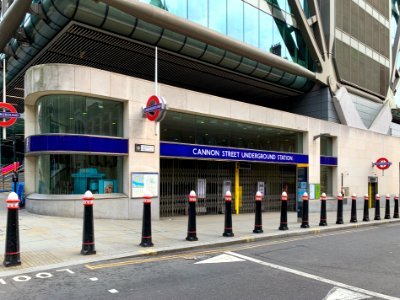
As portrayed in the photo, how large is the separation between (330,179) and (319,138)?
325cm

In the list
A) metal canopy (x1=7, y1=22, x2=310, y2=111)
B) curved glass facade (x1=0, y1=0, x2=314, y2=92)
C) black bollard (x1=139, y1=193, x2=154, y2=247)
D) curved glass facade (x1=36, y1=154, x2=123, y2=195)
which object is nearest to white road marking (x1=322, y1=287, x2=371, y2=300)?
black bollard (x1=139, y1=193, x2=154, y2=247)

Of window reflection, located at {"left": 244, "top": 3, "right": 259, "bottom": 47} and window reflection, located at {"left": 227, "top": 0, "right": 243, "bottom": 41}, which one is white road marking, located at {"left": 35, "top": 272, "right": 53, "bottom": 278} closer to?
window reflection, located at {"left": 227, "top": 0, "right": 243, "bottom": 41}

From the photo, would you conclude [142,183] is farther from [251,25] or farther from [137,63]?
[251,25]

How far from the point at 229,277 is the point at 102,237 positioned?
4.37m

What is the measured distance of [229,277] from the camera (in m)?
6.40

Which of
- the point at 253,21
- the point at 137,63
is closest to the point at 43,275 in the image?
the point at 137,63

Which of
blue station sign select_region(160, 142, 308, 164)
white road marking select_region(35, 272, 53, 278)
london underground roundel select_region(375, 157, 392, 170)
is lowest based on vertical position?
white road marking select_region(35, 272, 53, 278)

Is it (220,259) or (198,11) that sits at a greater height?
(198,11)

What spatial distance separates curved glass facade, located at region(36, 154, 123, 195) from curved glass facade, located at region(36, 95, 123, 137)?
924mm

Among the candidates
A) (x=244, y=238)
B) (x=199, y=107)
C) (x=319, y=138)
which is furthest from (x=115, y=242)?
(x=319, y=138)

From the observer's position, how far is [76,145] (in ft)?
41.7

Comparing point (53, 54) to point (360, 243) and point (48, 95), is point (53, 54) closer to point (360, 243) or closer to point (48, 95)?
point (48, 95)

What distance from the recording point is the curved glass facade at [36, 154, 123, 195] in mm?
12906

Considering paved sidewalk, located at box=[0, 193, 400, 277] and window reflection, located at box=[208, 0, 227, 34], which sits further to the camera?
window reflection, located at box=[208, 0, 227, 34]
